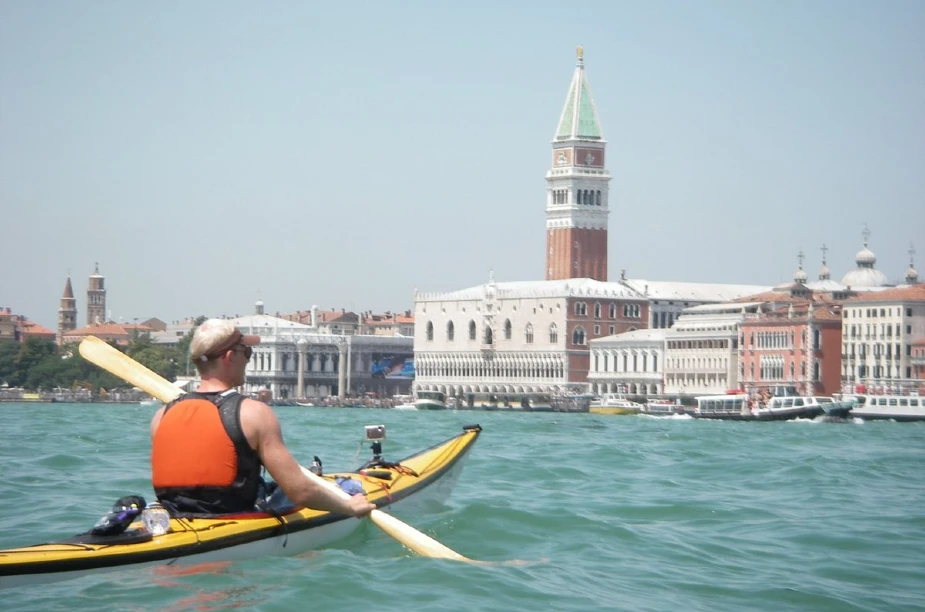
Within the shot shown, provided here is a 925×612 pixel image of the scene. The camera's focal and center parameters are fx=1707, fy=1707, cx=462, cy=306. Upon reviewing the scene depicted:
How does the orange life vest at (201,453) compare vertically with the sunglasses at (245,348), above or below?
below

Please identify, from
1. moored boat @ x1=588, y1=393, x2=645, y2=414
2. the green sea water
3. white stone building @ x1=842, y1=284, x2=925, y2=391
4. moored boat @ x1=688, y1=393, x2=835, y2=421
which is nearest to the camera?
the green sea water

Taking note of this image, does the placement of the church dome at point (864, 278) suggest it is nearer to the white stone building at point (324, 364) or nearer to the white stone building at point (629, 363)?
the white stone building at point (629, 363)

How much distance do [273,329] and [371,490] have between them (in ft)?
341

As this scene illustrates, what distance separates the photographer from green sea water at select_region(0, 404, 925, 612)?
351 inches

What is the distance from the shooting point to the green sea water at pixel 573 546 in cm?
891

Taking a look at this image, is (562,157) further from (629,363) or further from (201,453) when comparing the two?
(201,453)

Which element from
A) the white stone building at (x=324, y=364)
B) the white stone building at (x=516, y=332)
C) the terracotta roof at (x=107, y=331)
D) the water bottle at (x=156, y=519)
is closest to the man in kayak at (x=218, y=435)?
the water bottle at (x=156, y=519)

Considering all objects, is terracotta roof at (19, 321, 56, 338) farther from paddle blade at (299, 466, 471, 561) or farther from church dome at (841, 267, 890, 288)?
paddle blade at (299, 466, 471, 561)

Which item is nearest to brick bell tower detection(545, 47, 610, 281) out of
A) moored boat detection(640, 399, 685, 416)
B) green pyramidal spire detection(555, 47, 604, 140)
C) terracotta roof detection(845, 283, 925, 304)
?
green pyramidal spire detection(555, 47, 604, 140)

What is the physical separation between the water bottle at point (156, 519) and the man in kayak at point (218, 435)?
0.34 feet

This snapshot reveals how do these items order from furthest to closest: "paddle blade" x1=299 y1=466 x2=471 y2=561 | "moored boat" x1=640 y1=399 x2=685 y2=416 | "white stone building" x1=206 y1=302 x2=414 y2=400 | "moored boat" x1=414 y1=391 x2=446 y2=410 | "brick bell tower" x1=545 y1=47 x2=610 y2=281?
"white stone building" x1=206 y1=302 x2=414 y2=400, "brick bell tower" x1=545 y1=47 x2=610 y2=281, "moored boat" x1=414 y1=391 x2=446 y2=410, "moored boat" x1=640 y1=399 x2=685 y2=416, "paddle blade" x1=299 y1=466 x2=471 y2=561

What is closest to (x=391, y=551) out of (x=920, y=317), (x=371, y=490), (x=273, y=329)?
(x=371, y=490)

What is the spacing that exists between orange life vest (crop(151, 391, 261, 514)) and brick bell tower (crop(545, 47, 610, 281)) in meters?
92.9

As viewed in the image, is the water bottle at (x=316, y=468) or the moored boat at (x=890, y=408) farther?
the moored boat at (x=890, y=408)
